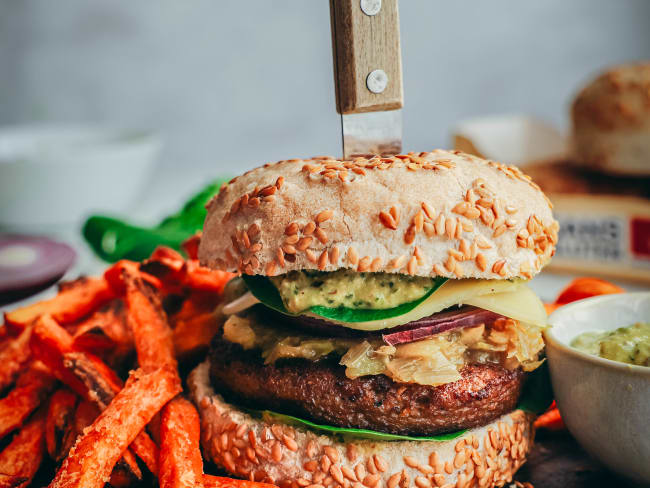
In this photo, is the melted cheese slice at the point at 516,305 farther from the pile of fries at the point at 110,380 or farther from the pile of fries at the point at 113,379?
the pile of fries at the point at 110,380

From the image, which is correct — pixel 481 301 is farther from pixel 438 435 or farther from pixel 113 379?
pixel 113 379

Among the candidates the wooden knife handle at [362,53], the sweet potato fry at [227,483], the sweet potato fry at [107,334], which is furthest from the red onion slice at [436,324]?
the sweet potato fry at [107,334]

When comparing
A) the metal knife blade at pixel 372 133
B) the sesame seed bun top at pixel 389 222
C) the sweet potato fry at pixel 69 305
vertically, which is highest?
the metal knife blade at pixel 372 133

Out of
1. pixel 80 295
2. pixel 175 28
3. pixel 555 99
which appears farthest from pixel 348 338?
pixel 555 99

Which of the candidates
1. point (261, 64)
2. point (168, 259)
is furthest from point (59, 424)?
point (261, 64)

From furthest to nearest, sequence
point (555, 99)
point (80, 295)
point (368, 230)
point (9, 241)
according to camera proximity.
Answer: point (555, 99), point (9, 241), point (80, 295), point (368, 230)

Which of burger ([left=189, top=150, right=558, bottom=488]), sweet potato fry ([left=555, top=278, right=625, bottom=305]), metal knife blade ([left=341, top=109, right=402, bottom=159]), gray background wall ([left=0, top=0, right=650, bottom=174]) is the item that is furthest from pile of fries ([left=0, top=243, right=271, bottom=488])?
gray background wall ([left=0, top=0, right=650, bottom=174])

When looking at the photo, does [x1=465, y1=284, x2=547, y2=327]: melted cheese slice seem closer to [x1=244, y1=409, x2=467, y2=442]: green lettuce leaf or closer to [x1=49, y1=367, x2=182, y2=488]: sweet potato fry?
[x1=244, y1=409, x2=467, y2=442]: green lettuce leaf

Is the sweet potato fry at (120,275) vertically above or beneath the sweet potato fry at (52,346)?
above

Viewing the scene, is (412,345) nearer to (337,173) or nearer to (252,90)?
(337,173)
